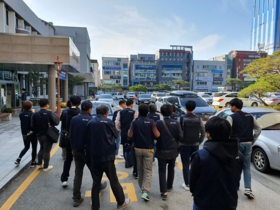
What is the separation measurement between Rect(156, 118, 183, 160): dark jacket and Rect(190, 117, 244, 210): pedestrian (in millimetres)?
1764

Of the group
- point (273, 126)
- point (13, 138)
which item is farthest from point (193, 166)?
point (13, 138)

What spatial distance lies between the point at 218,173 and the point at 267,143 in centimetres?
395

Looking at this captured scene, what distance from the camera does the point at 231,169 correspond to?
1889mm

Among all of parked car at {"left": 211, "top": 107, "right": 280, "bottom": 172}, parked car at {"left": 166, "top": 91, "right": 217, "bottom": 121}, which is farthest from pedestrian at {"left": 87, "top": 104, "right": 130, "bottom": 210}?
parked car at {"left": 166, "top": 91, "right": 217, "bottom": 121}

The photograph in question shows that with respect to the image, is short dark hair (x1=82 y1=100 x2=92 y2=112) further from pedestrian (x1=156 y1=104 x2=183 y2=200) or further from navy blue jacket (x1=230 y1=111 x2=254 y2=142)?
navy blue jacket (x1=230 y1=111 x2=254 y2=142)

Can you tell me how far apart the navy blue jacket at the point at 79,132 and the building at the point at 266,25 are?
5447 inches

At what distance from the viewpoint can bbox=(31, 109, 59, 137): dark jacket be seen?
4957 mm

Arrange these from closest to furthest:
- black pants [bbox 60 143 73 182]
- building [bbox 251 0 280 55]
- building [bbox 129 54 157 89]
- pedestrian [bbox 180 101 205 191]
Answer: pedestrian [bbox 180 101 205 191] → black pants [bbox 60 143 73 182] → building [bbox 129 54 157 89] → building [bbox 251 0 280 55]

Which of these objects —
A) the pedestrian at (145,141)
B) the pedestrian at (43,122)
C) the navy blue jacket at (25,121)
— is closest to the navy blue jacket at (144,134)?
the pedestrian at (145,141)

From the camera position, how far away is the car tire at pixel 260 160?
5.02 m

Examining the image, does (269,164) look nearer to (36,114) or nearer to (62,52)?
(36,114)

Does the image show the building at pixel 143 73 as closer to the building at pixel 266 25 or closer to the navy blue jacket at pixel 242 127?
the building at pixel 266 25

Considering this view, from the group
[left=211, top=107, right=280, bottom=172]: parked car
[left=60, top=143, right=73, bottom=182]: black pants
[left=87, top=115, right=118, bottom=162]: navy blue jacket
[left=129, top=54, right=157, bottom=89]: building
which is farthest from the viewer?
[left=129, top=54, right=157, bottom=89]: building

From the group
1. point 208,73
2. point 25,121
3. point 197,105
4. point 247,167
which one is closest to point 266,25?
point 208,73
